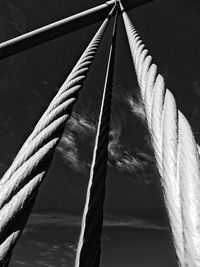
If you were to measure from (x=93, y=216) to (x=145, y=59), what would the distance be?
26 centimetres

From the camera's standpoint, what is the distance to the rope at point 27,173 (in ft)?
0.89

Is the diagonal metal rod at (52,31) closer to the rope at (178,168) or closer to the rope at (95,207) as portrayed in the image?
the rope at (95,207)

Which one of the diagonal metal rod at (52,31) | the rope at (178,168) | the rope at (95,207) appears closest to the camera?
the rope at (178,168)

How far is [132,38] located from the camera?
2.23 ft

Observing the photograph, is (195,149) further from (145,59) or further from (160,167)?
(145,59)

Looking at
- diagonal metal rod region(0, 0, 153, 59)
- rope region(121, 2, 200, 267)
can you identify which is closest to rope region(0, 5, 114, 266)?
rope region(121, 2, 200, 267)

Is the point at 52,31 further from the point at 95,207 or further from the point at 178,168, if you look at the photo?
the point at 178,168

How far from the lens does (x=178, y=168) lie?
0.78 ft

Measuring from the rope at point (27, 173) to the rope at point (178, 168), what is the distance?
0.38 ft

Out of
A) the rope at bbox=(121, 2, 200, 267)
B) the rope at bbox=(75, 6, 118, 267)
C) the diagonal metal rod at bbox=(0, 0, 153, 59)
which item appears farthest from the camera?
the diagonal metal rod at bbox=(0, 0, 153, 59)

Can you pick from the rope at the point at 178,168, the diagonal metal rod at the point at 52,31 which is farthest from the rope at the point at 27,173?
the diagonal metal rod at the point at 52,31

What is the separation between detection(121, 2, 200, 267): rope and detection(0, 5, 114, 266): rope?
0.12m

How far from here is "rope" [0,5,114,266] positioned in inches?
10.7

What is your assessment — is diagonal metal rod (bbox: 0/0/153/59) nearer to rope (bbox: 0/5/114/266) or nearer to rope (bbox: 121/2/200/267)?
rope (bbox: 0/5/114/266)
